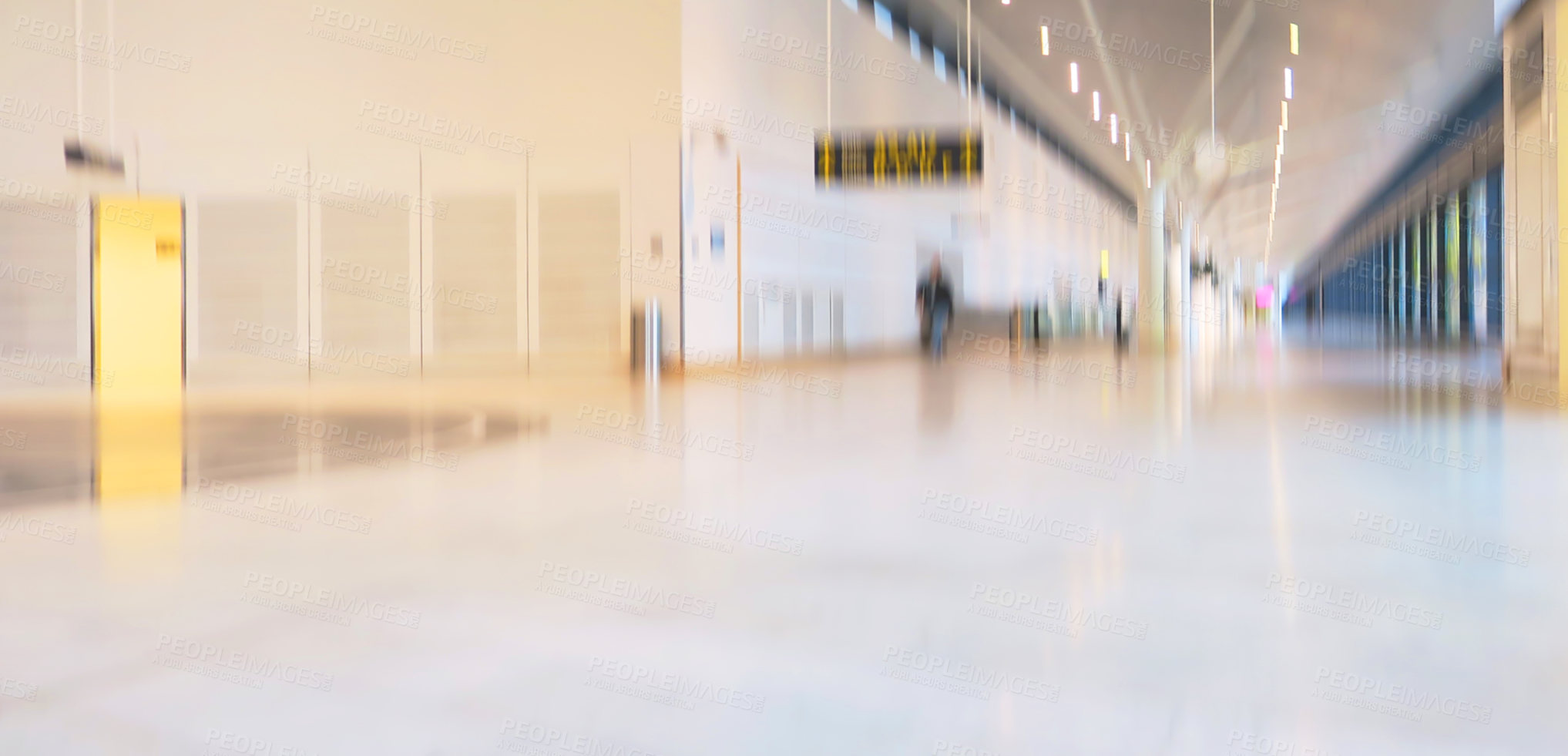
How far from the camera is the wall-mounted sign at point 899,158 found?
13.4 meters

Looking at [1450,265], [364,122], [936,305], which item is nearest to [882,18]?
[936,305]

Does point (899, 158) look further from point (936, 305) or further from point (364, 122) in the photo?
point (364, 122)

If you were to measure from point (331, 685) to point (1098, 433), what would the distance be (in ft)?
19.8

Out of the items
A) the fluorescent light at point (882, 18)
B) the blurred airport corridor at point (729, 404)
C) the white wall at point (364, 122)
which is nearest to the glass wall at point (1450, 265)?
the blurred airport corridor at point (729, 404)

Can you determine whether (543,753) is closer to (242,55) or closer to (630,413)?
(630,413)

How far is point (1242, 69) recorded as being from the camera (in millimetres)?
19781

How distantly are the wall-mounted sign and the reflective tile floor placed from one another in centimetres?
750

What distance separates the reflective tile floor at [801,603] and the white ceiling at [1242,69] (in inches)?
489

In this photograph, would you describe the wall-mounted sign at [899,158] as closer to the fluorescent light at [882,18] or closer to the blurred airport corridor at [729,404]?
the blurred airport corridor at [729,404]

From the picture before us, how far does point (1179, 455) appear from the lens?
6.18m

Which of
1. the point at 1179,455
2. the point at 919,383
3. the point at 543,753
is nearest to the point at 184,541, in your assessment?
the point at 543,753

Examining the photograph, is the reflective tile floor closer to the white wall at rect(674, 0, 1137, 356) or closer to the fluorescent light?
the white wall at rect(674, 0, 1137, 356)

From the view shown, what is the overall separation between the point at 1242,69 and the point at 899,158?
377 inches

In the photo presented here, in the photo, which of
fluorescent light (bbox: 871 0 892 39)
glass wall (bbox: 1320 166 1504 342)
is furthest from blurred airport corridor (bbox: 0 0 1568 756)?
glass wall (bbox: 1320 166 1504 342)
